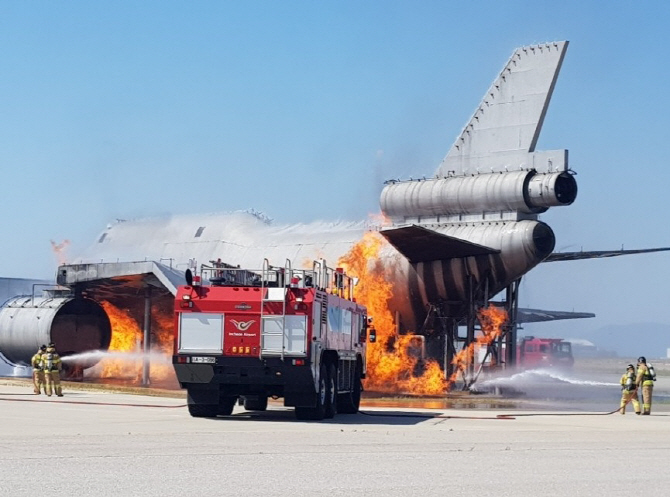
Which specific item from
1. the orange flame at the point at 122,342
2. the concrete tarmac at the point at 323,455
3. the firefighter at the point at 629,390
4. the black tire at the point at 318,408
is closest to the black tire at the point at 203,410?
the concrete tarmac at the point at 323,455

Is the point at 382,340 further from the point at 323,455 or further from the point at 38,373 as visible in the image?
the point at 323,455

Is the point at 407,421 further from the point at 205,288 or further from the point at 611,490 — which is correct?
the point at 611,490

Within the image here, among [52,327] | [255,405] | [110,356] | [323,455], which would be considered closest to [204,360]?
[255,405]

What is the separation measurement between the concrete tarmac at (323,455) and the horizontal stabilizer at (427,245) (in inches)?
498

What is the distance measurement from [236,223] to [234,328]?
107 feet

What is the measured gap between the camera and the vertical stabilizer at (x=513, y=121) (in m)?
43.2

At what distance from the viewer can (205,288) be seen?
24828 millimetres

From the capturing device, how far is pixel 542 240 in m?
41.5

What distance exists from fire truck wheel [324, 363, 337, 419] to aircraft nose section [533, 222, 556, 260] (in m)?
16.9

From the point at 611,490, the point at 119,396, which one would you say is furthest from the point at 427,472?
the point at 119,396

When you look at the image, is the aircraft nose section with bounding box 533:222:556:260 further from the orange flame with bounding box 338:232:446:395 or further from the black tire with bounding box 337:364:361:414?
the black tire with bounding box 337:364:361:414

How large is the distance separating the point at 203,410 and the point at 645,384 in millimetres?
12747

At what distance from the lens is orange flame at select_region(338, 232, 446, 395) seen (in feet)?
147

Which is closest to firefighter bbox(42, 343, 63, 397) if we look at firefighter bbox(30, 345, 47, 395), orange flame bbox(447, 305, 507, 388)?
firefighter bbox(30, 345, 47, 395)
